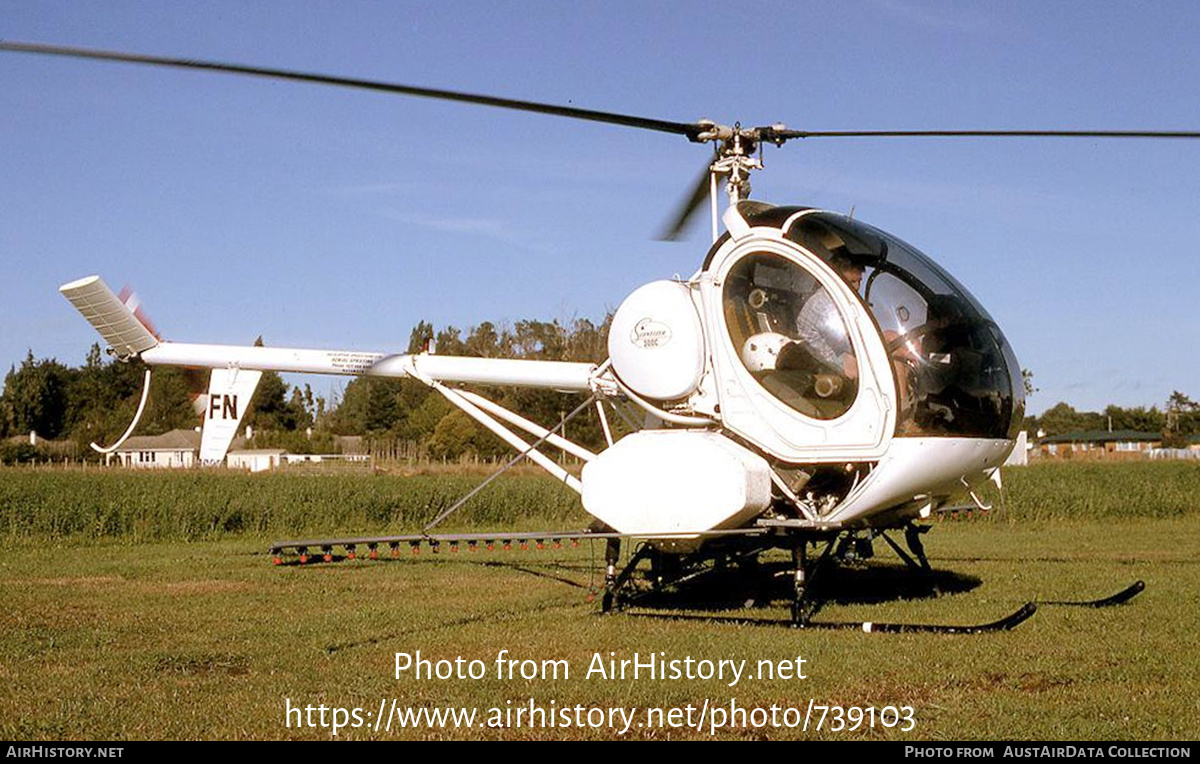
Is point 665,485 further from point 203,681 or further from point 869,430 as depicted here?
point 203,681

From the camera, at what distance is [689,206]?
420 inches

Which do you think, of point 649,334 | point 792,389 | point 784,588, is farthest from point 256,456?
point 792,389

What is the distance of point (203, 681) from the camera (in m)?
7.53

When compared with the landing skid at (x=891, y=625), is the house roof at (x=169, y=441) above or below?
above

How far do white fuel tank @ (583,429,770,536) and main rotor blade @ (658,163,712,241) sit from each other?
2223 mm

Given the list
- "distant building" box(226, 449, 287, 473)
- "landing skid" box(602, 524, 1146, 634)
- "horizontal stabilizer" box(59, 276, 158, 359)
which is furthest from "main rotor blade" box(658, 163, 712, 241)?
"distant building" box(226, 449, 287, 473)

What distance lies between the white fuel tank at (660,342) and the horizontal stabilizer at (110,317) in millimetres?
5915

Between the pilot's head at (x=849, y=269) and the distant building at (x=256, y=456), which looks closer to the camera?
the pilot's head at (x=849, y=269)

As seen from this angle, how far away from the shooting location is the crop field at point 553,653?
20.9ft

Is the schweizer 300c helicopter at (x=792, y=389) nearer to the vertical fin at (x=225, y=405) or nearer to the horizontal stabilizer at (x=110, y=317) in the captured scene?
the vertical fin at (x=225, y=405)

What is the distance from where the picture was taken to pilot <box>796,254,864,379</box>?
8977mm

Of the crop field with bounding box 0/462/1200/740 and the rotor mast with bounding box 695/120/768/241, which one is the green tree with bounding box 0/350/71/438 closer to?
the crop field with bounding box 0/462/1200/740

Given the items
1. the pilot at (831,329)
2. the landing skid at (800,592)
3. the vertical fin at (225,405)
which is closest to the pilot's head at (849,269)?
the pilot at (831,329)

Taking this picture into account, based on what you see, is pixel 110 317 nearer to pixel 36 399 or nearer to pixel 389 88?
pixel 389 88
